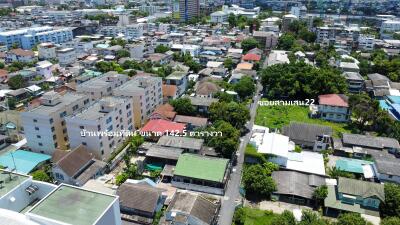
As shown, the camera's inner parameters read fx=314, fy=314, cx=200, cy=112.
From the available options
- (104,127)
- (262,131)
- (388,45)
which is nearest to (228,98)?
(262,131)

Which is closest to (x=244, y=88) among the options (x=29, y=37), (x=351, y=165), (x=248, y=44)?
(x=351, y=165)

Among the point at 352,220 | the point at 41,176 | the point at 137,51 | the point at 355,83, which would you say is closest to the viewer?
the point at 352,220

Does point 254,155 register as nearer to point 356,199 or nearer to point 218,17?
point 356,199

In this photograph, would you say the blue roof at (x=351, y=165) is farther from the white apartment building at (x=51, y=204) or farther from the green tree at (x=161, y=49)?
the green tree at (x=161, y=49)

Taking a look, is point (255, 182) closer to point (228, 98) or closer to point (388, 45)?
point (228, 98)

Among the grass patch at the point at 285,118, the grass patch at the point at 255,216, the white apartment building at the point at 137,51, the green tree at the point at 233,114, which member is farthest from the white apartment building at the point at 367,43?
the grass patch at the point at 255,216

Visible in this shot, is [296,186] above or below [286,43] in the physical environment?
below

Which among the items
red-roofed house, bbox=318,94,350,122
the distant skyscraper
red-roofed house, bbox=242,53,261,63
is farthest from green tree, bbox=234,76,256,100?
the distant skyscraper
